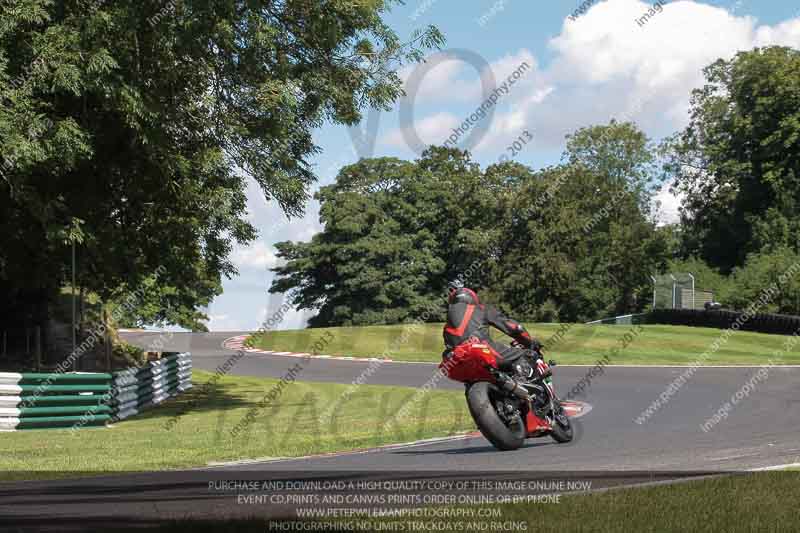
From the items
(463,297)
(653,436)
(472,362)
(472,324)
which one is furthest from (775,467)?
(653,436)

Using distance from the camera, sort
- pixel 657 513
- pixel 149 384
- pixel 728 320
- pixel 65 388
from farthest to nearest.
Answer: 1. pixel 728 320
2. pixel 149 384
3. pixel 65 388
4. pixel 657 513

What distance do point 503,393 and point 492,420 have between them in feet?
1.09

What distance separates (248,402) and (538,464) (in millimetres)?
15056

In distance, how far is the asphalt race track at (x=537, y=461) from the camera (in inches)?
295

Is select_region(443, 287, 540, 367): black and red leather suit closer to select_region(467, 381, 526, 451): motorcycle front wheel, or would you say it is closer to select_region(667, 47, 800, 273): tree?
select_region(467, 381, 526, 451): motorcycle front wheel

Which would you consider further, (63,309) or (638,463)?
(63,309)

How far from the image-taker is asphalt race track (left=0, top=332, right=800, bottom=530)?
24.6ft

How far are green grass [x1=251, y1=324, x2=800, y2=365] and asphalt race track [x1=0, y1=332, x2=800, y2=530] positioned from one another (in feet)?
52.6

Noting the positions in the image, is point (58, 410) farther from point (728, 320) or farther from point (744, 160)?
point (744, 160)

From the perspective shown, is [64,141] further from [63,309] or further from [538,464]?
[63,309]

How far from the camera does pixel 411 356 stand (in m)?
39.0

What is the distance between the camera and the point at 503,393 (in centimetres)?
1127

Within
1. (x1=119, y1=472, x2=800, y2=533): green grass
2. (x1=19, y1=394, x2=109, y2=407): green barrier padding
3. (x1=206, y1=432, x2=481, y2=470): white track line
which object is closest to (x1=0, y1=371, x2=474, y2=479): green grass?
(x1=206, y1=432, x2=481, y2=470): white track line

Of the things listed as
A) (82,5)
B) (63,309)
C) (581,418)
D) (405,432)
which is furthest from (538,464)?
(63,309)
